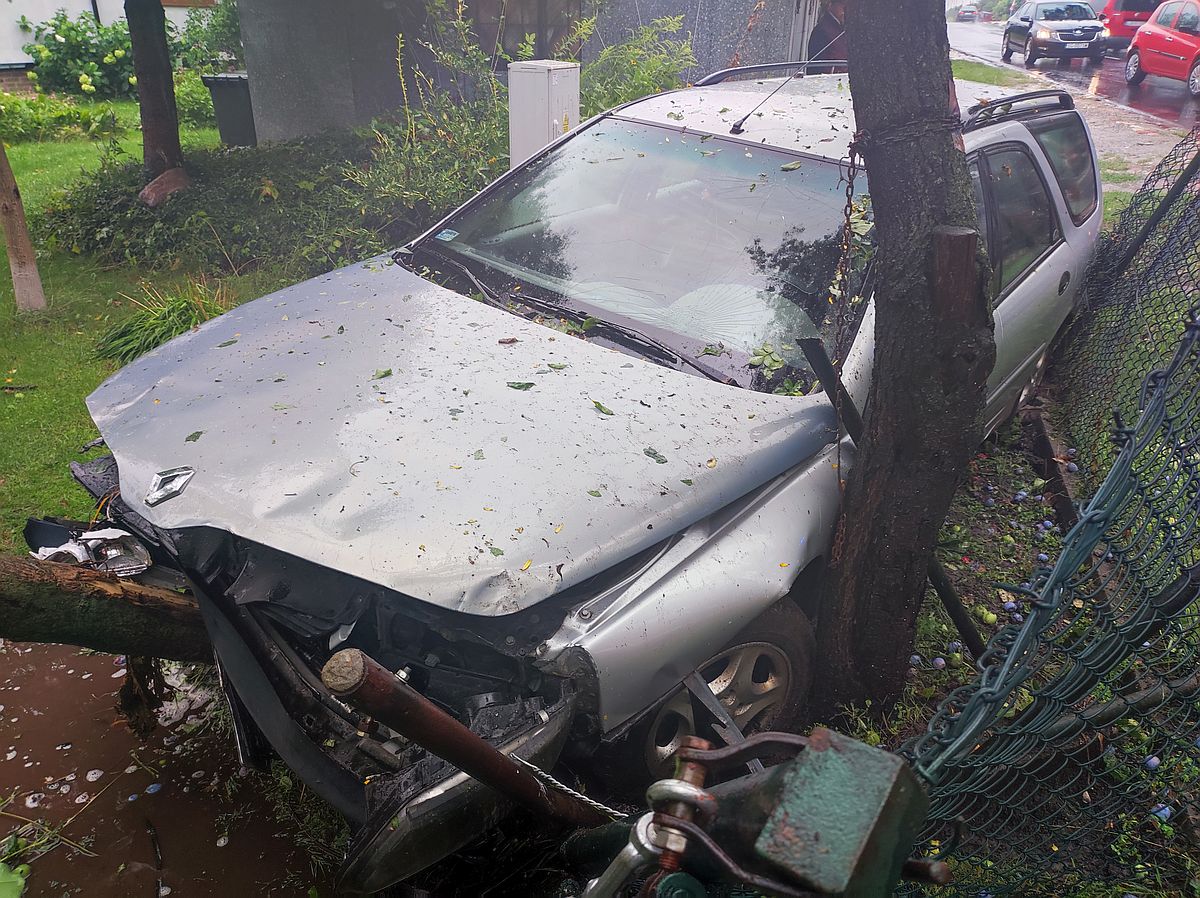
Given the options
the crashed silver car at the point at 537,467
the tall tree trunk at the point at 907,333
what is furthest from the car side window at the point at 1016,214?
the tall tree trunk at the point at 907,333

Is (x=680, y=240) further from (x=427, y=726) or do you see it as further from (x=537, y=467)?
(x=427, y=726)

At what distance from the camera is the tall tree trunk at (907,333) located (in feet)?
6.61

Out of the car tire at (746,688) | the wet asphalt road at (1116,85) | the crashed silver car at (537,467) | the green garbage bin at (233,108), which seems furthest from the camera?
the wet asphalt road at (1116,85)

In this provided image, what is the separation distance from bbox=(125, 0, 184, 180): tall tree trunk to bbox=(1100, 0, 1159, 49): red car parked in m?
18.6

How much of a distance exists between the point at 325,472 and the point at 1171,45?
16063 millimetres

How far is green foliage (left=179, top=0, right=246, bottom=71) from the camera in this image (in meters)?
11.1

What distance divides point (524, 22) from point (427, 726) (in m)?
8.60

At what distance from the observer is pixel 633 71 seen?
7.26 m

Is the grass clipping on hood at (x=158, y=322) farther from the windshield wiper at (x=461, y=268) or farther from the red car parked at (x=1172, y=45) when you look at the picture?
the red car parked at (x=1172, y=45)

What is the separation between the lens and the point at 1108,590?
9.85ft

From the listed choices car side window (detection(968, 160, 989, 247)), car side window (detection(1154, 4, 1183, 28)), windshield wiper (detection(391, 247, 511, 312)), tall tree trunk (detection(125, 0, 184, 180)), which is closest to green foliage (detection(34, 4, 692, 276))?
tall tree trunk (detection(125, 0, 184, 180))

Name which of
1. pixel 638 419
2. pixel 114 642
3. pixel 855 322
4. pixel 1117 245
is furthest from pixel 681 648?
pixel 1117 245

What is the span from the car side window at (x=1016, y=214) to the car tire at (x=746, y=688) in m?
1.77

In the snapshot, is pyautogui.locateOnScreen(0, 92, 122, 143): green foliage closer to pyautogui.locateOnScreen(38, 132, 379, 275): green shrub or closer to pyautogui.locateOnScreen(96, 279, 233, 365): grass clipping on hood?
pyautogui.locateOnScreen(38, 132, 379, 275): green shrub
